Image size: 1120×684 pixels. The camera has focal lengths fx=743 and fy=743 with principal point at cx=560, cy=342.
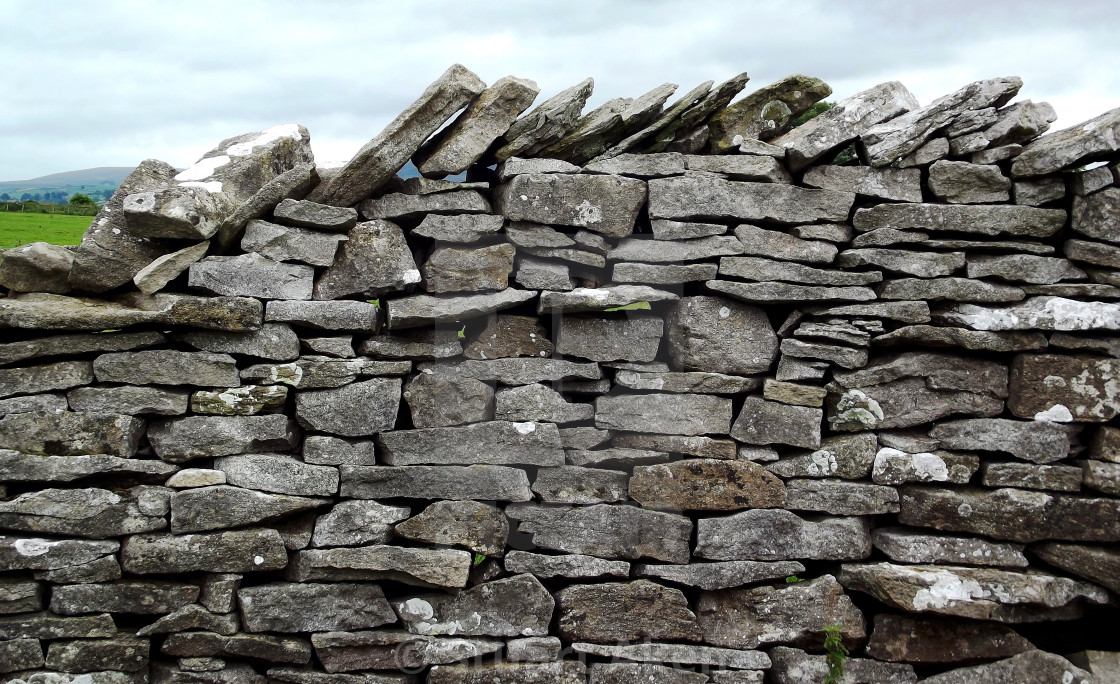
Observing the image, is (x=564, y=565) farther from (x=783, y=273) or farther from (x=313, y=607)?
(x=783, y=273)

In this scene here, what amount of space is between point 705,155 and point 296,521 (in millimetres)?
3489

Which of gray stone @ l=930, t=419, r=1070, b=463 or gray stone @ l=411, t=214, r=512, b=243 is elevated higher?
gray stone @ l=411, t=214, r=512, b=243

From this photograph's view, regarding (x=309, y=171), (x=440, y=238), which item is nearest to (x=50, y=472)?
(x=309, y=171)

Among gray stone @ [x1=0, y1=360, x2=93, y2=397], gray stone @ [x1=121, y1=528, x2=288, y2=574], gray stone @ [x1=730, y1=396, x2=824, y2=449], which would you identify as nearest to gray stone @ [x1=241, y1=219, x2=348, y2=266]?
gray stone @ [x1=0, y1=360, x2=93, y2=397]

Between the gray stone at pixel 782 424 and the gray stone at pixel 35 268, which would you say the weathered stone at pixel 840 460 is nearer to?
Answer: the gray stone at pixel 782 424

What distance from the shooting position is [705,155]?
4855 millimetres

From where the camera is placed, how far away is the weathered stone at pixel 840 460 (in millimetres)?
4715

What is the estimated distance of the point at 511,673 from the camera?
4.57 meters

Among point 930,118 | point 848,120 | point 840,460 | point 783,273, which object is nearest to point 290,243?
point 783,273

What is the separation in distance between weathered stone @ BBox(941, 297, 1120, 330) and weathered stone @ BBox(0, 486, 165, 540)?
5.00m

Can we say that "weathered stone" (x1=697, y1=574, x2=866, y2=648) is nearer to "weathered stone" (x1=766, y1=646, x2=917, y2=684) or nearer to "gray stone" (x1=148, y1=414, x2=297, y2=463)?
"weathered stone" (x1=766, y1=646, x2=917, y2=684)

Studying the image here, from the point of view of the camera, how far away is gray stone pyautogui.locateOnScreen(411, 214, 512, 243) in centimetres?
462

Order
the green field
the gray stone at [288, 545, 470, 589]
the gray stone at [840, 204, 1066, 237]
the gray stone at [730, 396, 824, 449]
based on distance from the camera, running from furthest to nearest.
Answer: the green field
the gray stone at [730, 396, 824, 449]
the gray stone at [840, 204, 1066, 237]
the gray stone at [288, 545, 470, 589]

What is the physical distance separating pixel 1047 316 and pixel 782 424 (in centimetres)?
172
